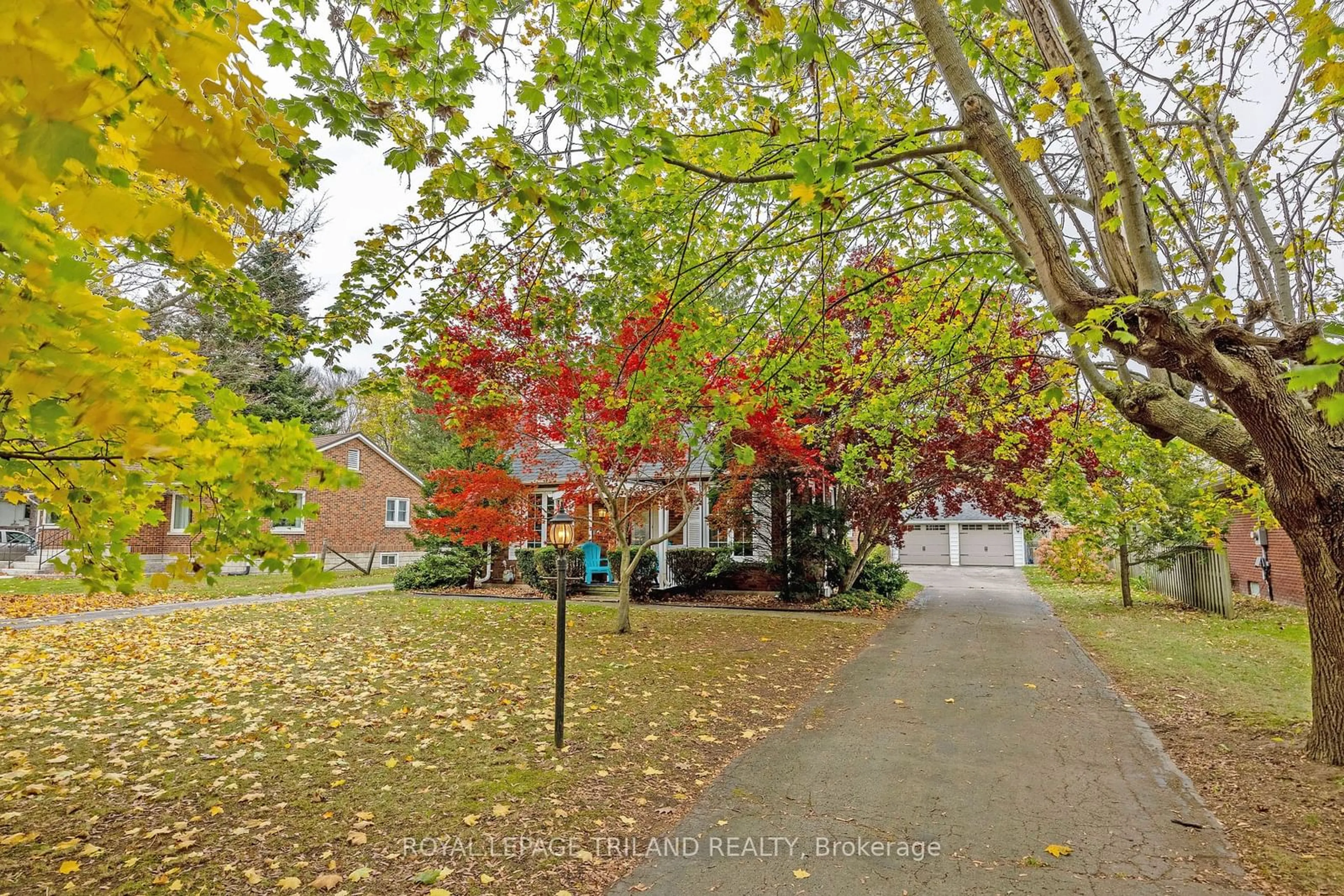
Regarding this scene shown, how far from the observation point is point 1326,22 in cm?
251

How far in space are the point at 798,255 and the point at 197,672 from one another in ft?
26.2

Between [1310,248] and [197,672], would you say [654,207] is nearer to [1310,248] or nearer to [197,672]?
[1310,248]

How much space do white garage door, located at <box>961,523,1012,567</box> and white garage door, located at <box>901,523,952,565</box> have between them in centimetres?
82

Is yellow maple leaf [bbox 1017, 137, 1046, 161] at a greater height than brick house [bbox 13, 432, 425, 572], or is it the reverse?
yellow maple leaf [bbox 1017, 137, 1046, 161]

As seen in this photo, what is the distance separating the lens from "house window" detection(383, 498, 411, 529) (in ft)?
83.4

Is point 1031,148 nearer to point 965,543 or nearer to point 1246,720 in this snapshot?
point 1246,720

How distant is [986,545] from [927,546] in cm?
260

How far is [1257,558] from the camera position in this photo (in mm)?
15672

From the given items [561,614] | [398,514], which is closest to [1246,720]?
[561,614]

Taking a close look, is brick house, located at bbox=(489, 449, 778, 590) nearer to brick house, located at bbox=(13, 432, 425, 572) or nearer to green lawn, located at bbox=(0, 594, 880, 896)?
brick house, located at bbox=(13, 432, 425, 572)

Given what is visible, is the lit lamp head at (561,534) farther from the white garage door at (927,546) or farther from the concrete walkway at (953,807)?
the white garage door at (927,546)

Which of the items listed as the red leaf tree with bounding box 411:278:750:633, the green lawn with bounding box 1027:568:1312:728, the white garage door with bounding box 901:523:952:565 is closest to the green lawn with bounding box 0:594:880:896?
the red leaf tree with bounding box 411:278:750:633

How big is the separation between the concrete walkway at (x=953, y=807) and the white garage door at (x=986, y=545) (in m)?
25.1

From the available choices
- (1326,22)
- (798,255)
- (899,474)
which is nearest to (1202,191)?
(798,255)
